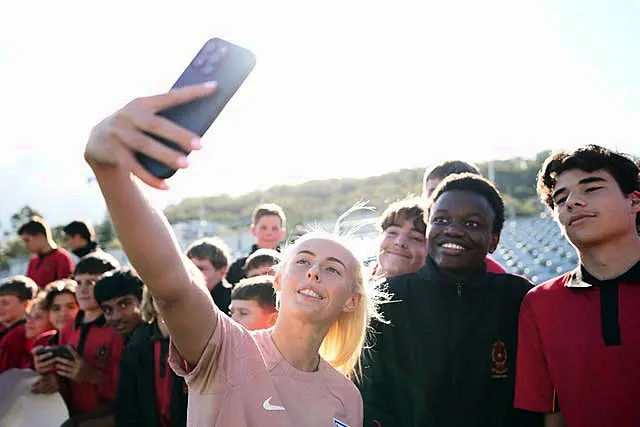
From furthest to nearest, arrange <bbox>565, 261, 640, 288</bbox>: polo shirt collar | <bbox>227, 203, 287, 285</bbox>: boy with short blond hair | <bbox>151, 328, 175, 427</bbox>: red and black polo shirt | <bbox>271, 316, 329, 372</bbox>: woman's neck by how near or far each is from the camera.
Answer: <bbox>227, 203, 287, 285</bbox>: boy with short blond hair, <bbox>151, 328, 175, 427</bbox>: red and black polo shirt, <bbox>565, 261, 640, 288</bbox>: polo shirt collar, <bbox>271, 316, 329, 372</bbox>: woman's neck

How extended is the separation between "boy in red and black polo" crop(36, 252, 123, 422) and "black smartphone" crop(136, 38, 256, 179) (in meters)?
3.44

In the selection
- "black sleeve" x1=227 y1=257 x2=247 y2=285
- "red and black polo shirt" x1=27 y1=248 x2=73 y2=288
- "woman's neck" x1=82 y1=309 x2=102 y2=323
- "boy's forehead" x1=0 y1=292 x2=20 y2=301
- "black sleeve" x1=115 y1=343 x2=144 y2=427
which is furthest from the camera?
"red and black polo shirt" x1=27 y1=248 x2=73 y2=288

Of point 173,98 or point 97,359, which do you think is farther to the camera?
point 97,359

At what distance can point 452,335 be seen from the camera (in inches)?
95.4

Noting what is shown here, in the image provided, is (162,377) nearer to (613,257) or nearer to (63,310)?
(63,310)

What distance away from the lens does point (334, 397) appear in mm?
1891

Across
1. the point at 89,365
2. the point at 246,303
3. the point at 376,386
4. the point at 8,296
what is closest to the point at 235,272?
the point at 89,365

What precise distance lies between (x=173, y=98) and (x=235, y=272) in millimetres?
4142

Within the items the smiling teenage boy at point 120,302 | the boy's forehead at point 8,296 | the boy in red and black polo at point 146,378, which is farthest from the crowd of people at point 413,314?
the boy's forehead at point 8,296

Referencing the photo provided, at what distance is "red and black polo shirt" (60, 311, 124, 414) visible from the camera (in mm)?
4238

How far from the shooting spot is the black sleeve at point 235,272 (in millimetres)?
5032

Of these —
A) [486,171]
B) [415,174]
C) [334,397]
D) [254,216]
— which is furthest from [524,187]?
[334,397]

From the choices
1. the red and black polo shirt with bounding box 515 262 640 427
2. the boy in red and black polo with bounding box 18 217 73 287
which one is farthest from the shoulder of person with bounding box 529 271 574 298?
the boy in red and black polo with bounding box 18 217 73 287

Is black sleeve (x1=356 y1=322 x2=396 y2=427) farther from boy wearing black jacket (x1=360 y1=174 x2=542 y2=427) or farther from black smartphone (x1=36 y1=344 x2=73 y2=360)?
black smartphone (x1=36 y1=344 x2=73 y2=360)
